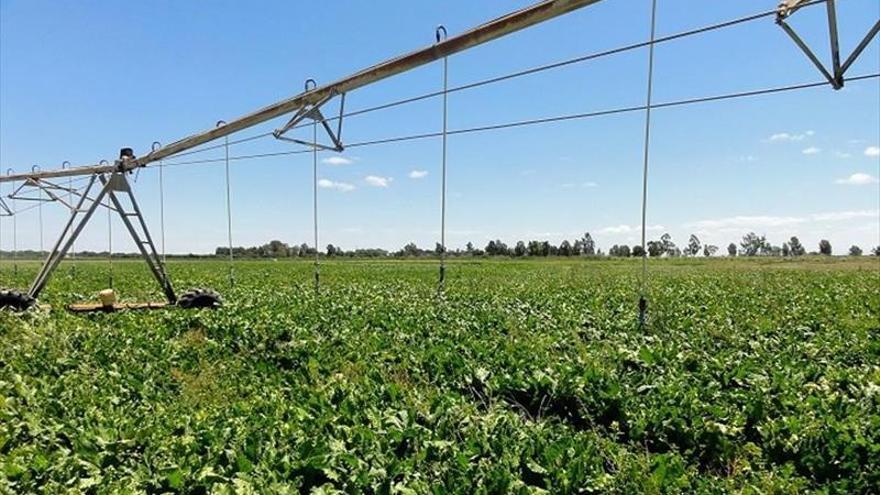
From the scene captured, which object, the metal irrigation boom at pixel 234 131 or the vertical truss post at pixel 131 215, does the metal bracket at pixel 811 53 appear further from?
the vertical truss post at pixel 131 215

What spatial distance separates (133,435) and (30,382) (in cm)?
261

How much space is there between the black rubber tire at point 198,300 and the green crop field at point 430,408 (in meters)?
2.02

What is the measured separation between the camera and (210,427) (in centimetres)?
434

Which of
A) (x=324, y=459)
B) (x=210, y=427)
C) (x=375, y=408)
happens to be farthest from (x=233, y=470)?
(x=375, y=408)

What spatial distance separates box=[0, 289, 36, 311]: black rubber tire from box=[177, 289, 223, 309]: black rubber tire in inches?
105

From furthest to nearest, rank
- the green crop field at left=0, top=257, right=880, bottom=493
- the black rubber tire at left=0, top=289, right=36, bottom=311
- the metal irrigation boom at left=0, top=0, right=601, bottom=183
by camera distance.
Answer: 1. the black rubber tire at left=0, top=289, right=36, bottom=311
2. the metal irrigation boom at left=0, top=0, right=601, bottom=183
3. the green crop field at left=0, top=257, right=880, bottom=493

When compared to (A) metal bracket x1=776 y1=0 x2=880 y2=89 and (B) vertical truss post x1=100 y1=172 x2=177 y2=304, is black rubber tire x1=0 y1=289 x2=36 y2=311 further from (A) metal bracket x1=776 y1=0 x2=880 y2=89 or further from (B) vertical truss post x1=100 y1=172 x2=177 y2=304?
(A) metal bracket x1=776 y1=0 x2=880 y2=89

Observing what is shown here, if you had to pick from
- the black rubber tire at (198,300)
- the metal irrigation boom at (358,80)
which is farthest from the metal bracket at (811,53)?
the black rubber tire at (198,300)

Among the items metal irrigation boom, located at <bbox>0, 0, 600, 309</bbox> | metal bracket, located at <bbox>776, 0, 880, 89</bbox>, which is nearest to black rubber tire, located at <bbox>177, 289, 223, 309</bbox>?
metal irrigation boom, located at <bbox>0, 0, 600, 309</bbox>

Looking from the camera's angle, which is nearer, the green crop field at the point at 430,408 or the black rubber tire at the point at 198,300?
the green crop field at the point at 430,408

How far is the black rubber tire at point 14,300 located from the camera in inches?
412

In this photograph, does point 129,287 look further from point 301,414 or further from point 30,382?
point 301,414

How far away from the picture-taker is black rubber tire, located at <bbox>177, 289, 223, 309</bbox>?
39.1ft

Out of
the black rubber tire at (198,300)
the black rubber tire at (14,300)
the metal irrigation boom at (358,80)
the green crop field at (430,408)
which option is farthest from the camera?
the black rubber tire at (198,300)
